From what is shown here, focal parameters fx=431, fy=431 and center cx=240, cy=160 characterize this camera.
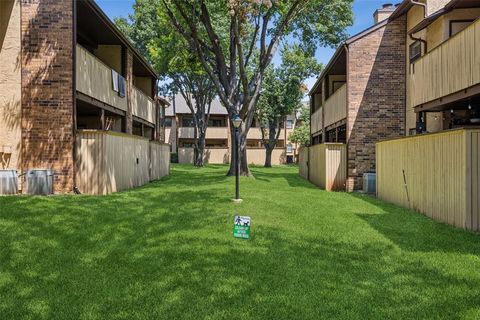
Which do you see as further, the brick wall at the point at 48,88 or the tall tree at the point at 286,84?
the tall tree at the point at 286,84

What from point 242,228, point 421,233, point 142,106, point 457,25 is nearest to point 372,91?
point 457,25

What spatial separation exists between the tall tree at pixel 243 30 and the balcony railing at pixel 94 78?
3.95 metres

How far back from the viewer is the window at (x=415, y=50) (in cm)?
1526

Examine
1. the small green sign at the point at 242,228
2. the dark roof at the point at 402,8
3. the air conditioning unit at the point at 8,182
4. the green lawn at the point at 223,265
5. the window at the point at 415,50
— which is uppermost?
the dark roof at the point at 402,8

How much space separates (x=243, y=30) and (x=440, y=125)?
1015cm

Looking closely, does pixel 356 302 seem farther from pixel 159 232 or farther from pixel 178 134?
pixel 178 134

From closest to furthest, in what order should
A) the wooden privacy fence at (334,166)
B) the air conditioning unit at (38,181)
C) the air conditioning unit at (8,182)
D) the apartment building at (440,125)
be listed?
the apartment building at (440,125) < the air conditioning unit at (8,182) < the air conditioning unit at (38,181) < the wooden privacy fence at (334,166)

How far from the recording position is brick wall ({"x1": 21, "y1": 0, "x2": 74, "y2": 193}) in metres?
12.4

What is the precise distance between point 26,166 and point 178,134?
3858 centimetres

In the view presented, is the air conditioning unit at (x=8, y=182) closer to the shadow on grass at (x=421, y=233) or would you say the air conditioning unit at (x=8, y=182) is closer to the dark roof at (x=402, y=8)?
the shadow on grass at (x=421, y=233)

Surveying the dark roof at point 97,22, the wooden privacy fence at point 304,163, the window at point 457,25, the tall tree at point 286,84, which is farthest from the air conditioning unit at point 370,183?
the tall tree at point 286,84

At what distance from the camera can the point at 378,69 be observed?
54.5 ft

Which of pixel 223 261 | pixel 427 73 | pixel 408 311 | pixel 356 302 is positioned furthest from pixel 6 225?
pixel 427 73

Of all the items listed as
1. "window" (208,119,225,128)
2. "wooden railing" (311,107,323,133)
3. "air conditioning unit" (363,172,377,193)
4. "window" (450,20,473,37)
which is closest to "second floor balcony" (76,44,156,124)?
"air conditioning unit" (363,172,377,193)
